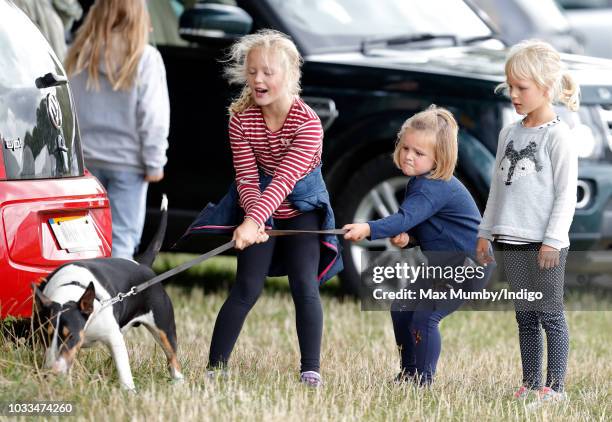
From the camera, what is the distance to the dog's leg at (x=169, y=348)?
4.82 meters

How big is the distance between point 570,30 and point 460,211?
5045 mm

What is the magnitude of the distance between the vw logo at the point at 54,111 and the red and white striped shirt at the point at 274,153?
670 millimetres

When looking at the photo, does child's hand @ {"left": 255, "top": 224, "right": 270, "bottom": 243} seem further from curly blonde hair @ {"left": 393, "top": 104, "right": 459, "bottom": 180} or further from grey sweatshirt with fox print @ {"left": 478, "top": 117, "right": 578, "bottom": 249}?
grey sweatshirt with fox print @ {"left": 478, "top": 117, "right": 578, "bottom": 249}

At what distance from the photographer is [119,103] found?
6906mm

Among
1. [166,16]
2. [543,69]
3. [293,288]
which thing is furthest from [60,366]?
[166,16]

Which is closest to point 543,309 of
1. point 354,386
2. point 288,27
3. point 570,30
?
point 354,386

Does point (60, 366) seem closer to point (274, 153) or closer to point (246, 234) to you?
point (246, 234)

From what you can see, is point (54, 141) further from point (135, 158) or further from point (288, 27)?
point (288, 27)

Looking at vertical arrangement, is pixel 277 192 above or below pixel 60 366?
above

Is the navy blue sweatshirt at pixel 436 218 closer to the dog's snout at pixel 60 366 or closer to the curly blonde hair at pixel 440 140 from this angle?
the curly blonde hair at pixel 440 140

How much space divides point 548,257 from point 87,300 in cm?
175

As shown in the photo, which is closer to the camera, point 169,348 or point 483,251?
point 169,348

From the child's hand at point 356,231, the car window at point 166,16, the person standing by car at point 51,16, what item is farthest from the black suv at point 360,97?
the child's hand at point 356,231

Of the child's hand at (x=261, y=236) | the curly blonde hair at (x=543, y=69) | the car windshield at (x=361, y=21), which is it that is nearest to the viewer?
the child's hand at (x=261, y=236)
